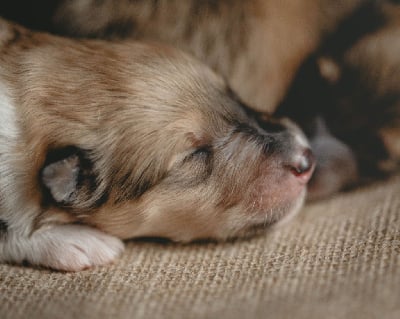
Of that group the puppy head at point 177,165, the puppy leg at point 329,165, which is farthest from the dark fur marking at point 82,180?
the puppy leg at point 329,165

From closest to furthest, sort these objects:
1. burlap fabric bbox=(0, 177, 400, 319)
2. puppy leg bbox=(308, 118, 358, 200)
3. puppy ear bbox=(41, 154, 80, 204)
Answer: burlap fabric bbox=(0, 177, 400, 319) < puppy ear bbox=(41, 154, 80, 204) < puppy leg bbox=(308, 118, 358, 200)

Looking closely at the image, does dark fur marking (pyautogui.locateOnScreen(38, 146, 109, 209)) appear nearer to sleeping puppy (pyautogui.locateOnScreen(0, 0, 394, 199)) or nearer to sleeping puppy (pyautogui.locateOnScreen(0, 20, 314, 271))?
sleeping puppy (pyautogui.locateOnScreen(0, 20, 314, 271))

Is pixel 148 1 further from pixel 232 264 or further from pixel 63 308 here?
pixel 63 308

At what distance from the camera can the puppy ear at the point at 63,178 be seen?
2160 millimetres

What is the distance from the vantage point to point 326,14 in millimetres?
3049

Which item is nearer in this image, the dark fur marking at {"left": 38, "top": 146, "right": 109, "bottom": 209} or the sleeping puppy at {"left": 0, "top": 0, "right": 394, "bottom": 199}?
the dark fur marking at {"left": 38, "top": 146, "right": 109, "bottom": 209}

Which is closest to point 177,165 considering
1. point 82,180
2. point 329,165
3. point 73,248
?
point 82,180

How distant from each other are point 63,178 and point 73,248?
9.6 inches

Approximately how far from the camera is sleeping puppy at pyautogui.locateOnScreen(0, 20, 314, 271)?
2.18m

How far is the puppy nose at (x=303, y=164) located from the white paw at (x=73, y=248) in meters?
0.67

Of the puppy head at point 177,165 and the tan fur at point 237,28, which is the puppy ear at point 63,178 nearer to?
the puppy head at point 177,165

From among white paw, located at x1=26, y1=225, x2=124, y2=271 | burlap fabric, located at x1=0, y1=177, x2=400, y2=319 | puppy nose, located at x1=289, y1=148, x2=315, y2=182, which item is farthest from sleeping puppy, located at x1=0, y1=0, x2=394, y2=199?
white paw, located at x1=26, y1=225, x2=124, y2=271

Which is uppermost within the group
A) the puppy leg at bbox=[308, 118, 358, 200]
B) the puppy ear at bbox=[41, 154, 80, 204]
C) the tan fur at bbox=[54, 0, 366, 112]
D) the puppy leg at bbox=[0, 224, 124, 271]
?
the tan fur at bbox=[54, 0, 366, 112]

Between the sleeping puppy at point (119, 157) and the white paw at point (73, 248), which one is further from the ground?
the sleeping puppy at point (119, 157)
